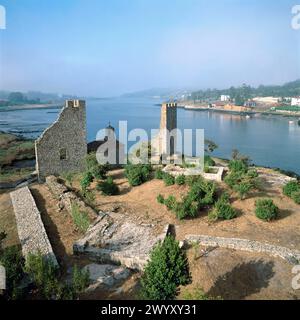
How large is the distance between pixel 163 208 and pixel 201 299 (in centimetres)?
556

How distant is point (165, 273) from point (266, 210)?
485 cm

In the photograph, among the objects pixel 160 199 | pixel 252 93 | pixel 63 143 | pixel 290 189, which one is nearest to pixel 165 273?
pixel 160 199

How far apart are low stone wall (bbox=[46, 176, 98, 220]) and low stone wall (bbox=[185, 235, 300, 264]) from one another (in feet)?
11.4

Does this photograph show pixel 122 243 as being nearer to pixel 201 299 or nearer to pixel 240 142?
pixel 201 299

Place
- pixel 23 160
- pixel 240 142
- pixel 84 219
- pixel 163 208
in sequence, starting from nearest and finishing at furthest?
pixel 84 219 < pixel 163 208 < pixel 23 160 < pixel 240 142

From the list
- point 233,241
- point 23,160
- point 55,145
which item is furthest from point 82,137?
point 23,160

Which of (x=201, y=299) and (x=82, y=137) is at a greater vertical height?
(x=82, y=137)

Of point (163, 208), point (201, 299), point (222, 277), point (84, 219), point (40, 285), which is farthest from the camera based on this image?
point (163, 208)

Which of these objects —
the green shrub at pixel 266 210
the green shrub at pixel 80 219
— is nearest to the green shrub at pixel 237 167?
the green shrub at pixel 266 210

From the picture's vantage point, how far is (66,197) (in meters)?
12.5

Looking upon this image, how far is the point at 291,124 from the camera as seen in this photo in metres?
61.4

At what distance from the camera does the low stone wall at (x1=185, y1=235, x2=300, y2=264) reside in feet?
27.1

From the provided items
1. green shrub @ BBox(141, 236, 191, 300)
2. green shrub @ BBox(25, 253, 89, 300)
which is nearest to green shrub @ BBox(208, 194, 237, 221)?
green shrub @ BBox(141, 236, 191, 300)

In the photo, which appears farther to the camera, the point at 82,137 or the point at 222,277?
the point at 82,137
